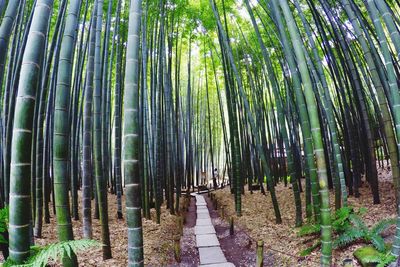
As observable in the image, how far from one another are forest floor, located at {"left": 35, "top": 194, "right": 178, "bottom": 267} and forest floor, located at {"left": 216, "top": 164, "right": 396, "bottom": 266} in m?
1.24

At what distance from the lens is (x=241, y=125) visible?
22.7 ft

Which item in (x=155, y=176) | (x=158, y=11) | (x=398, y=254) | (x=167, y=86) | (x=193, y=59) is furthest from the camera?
(x=193, y=59)

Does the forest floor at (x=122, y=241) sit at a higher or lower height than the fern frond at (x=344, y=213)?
lower

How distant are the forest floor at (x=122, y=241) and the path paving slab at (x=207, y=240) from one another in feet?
1.33

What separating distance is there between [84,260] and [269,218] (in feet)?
10.2

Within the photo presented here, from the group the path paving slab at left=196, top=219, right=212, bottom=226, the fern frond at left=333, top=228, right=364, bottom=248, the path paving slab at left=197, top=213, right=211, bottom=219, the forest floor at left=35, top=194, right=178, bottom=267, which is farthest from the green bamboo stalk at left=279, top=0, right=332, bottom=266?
the path paving slab at left=197, top=213, right=211, bottom=219

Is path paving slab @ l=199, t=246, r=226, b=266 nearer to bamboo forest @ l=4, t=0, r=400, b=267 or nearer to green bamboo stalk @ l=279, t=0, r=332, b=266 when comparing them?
bamboo forest @ l=4, t=0, r=400, b=267

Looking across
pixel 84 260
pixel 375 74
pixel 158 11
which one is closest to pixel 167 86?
pixel 158 11

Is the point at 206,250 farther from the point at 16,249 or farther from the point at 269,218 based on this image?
the point at 16,249

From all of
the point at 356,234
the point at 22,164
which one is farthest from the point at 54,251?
the point at 356,234

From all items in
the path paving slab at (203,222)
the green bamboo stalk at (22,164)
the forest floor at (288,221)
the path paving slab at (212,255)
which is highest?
the green bamboo stalk at (22,164)

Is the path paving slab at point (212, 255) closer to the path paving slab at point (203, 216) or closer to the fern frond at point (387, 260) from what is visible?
the fern frond at point (387, 260)

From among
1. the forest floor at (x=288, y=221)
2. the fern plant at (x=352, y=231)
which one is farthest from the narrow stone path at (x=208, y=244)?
the fern plant at (x=352, y=231)

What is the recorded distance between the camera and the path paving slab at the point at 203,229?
4.90 meters
